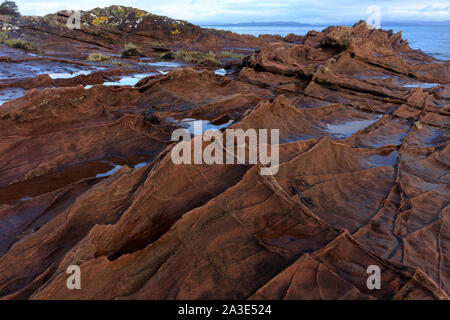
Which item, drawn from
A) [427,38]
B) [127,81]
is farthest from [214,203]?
[427,38]

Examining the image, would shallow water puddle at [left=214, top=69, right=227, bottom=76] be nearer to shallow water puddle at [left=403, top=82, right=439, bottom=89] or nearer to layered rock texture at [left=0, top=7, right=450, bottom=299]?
layered rock texture at [left=0, top=7, right=450, bottom=299]

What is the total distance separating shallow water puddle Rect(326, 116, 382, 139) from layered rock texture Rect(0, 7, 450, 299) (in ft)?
0.16

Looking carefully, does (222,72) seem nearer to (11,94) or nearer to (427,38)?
(11,94)

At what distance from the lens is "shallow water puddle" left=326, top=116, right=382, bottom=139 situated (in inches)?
224

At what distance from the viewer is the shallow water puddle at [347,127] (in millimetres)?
5692

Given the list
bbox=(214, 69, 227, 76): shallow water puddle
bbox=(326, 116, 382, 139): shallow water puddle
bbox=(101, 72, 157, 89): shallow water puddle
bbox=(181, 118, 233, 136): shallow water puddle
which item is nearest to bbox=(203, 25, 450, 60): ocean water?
bbox=(214, 69, 227, 76): shallow water puddle

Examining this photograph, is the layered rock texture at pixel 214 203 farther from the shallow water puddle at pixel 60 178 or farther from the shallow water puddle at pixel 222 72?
the shallow water puddle at pixel 222 72

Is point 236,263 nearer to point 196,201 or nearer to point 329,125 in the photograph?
point 196,201

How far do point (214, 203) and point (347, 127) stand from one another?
447cm

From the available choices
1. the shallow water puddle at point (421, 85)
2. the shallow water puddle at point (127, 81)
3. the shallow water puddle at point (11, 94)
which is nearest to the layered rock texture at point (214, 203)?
the shallow water puddle at point (11, 94)

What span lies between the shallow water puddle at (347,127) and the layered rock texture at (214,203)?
0.05 m

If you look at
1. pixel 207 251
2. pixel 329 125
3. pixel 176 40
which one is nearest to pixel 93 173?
pixel 207 251
